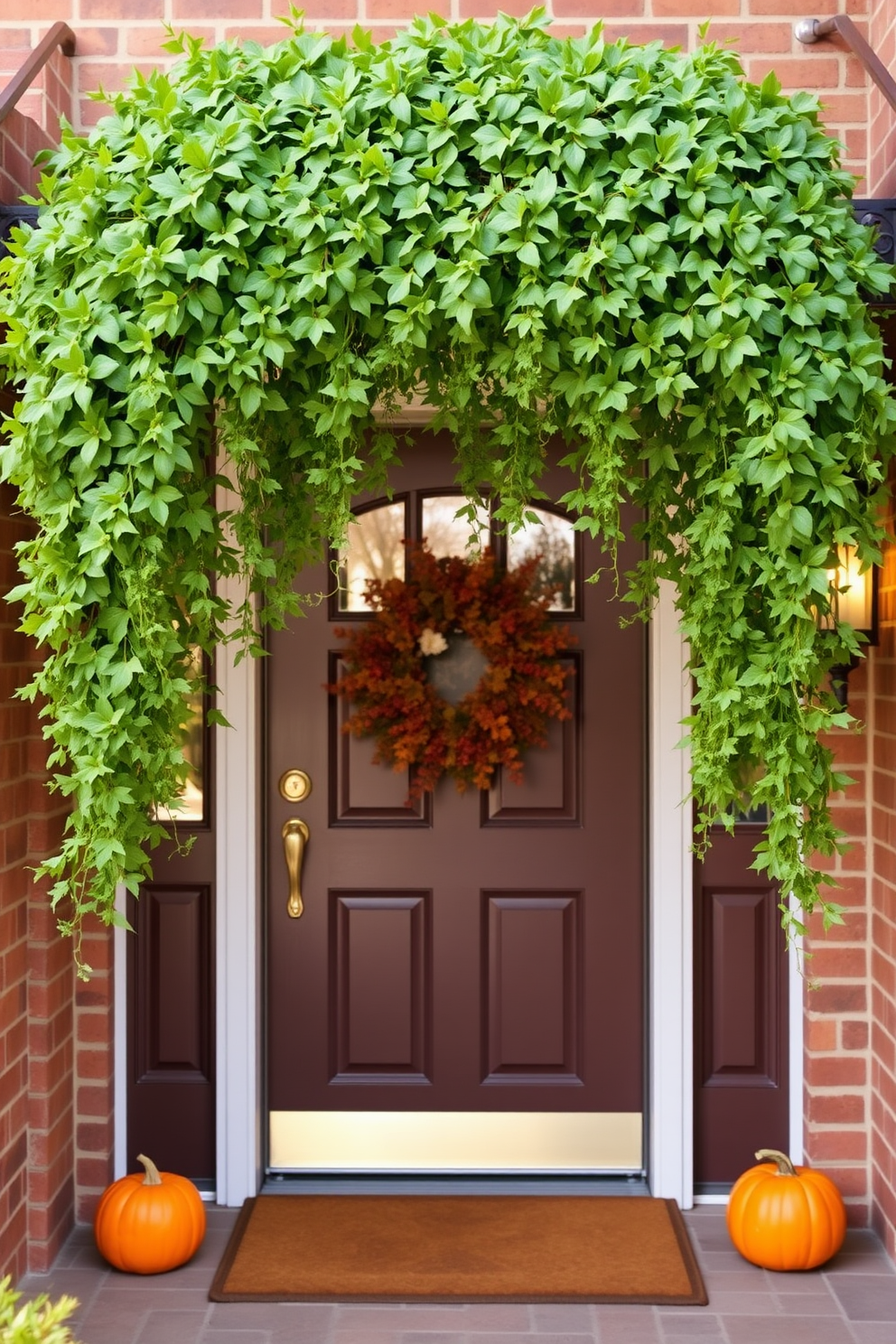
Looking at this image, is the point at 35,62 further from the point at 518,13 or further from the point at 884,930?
the point at 884,930

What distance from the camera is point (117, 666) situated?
6.68 feet

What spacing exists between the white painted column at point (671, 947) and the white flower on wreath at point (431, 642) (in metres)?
0.54

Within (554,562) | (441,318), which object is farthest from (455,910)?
(441,318)

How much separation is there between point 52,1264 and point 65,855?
1376 mm

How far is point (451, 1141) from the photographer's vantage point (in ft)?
11.0

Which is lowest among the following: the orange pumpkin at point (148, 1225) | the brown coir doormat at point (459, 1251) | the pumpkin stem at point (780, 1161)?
the brown coir doormat at point (459, 1251)

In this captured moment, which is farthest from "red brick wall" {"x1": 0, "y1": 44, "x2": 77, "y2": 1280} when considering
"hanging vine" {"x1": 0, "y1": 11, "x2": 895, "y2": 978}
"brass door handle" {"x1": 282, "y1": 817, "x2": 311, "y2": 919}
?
"hanging vine" {"x1": 0, "y1": 11, "x2": 895, "y2": 978}

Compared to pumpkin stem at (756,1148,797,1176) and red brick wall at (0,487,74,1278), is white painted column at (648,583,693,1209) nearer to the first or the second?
pumpkin stem at (756,1148,797,1176)

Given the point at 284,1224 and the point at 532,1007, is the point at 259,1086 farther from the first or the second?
the point at 532,1007

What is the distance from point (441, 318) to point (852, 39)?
1323mm

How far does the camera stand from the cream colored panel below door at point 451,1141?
3.33 m

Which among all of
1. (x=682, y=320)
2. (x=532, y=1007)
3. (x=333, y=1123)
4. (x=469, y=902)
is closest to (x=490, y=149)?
(x=682, y=320)

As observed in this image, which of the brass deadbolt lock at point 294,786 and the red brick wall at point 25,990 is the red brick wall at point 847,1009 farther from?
the red brick wall at point 25,990

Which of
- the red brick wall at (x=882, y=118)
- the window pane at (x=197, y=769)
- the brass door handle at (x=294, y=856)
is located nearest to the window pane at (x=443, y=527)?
the window pane at (x=197, y=769)
